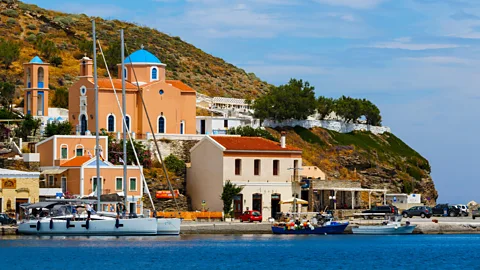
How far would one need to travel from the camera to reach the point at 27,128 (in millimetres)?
92938

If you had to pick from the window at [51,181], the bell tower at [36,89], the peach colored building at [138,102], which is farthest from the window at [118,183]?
the bell tower at [36,89]

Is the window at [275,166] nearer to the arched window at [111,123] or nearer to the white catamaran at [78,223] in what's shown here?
the arched window at [111,123]

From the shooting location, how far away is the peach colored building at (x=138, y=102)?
309ft

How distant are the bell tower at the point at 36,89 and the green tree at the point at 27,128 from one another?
17.3 feet

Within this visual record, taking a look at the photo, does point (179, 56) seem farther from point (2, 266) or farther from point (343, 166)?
point (2, 266)

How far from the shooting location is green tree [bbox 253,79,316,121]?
363ft

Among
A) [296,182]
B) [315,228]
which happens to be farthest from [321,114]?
[315,228]

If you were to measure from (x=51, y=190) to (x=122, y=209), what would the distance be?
18.7 feet

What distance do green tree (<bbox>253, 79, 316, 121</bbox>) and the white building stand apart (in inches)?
88.4

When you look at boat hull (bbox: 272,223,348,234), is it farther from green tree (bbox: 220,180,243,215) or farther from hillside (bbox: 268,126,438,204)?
hillside (bbox: 268,126,438,204)

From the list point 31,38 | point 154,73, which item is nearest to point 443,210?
point 154,73

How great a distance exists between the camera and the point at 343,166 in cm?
10869

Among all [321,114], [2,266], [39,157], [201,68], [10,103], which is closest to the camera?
[2,266]

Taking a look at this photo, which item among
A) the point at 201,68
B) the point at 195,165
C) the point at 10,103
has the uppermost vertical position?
the point at 201,68
